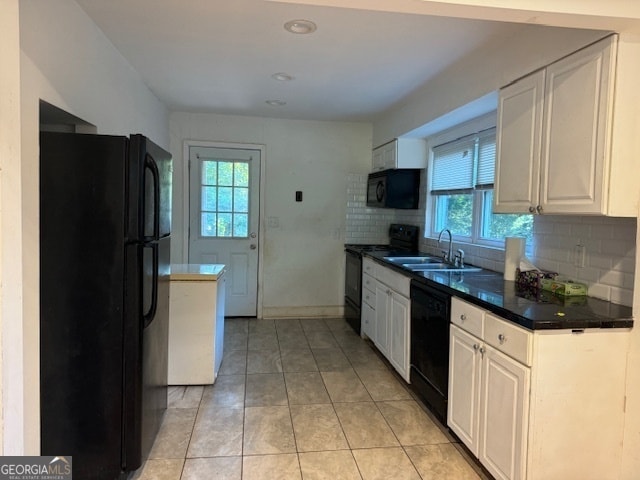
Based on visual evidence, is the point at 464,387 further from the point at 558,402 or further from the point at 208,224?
the point at 208,224

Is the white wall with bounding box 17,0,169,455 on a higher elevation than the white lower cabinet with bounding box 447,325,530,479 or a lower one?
higher

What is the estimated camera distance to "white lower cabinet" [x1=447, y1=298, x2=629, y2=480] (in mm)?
1744

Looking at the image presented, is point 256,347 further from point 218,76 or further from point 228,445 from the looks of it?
Answer: point 218,76

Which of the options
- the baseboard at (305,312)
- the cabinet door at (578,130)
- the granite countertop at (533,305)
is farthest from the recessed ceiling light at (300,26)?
the baseboard at (305,312)

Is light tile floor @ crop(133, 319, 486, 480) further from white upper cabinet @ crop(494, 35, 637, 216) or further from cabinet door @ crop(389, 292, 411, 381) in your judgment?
white upper cabinet @ crop(494, 35, 637, 216)

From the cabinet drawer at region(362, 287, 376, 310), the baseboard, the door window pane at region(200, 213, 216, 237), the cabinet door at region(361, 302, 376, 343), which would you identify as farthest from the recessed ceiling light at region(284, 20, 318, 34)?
the baseboard

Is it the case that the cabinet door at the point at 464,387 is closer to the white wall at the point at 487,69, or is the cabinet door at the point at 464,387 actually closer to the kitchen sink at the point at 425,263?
the kitchen sink at the point at 425,263

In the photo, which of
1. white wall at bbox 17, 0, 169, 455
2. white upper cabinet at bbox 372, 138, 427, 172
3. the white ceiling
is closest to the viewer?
white wall at bbox 17, 0, 169, 455

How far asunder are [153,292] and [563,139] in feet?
6.83

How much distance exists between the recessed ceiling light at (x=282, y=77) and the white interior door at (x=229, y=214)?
5.30ft

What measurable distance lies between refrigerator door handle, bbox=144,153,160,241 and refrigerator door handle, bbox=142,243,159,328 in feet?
0.21

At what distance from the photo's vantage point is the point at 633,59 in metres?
1.72

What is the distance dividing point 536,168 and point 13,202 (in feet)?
7.28

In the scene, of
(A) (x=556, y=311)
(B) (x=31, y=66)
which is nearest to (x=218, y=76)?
(B) (x=31, y=66)
